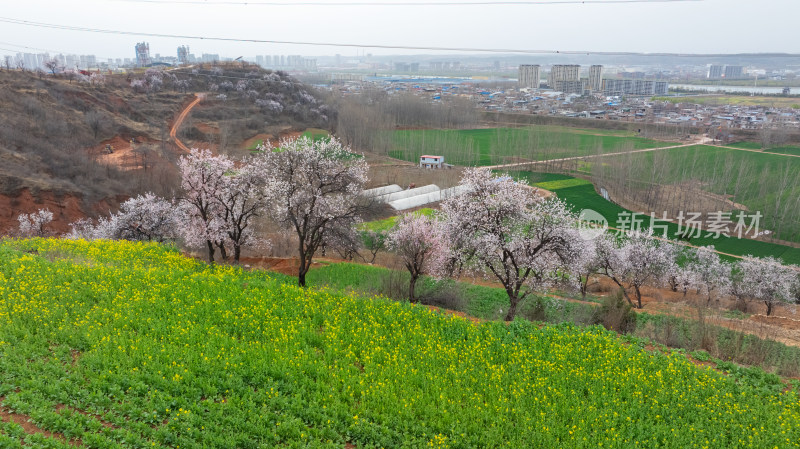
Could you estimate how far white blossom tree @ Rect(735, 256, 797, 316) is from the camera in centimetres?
2956

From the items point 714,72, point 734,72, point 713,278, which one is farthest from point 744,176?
point 734,72

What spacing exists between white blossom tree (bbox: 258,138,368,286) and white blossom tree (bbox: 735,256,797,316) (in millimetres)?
25973

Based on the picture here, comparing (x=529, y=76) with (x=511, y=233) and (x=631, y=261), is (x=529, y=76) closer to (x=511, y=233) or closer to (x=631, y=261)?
(x=631, y=261)

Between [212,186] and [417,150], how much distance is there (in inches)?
2085

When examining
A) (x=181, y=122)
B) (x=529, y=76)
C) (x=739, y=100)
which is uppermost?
(x=529, y=76)

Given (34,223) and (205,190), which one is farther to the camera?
(34,223)

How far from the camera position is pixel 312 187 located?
21.2m

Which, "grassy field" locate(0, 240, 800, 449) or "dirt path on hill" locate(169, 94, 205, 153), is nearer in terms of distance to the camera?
"grassy field" locate(0, 240, 800, 449)

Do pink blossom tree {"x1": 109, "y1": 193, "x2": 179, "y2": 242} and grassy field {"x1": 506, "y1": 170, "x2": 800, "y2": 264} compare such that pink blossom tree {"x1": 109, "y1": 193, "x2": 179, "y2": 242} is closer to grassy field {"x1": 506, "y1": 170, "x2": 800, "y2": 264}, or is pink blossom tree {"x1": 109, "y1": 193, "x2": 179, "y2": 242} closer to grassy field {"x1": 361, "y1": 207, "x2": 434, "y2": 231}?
grassy field {"x1": 361, "y1": 207, "x2": 434, "y2": 231}

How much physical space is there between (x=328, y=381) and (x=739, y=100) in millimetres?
135666

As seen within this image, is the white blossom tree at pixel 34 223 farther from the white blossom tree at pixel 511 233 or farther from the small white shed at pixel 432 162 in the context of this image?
the small white shed at pixel 432 162

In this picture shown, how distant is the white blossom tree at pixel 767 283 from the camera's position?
97.0 feet

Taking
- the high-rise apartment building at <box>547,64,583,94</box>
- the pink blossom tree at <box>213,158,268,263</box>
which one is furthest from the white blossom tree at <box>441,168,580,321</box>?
the high-rise apartment building at <box>547,64,583,94</box>

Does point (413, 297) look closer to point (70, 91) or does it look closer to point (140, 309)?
point (140, 309)
